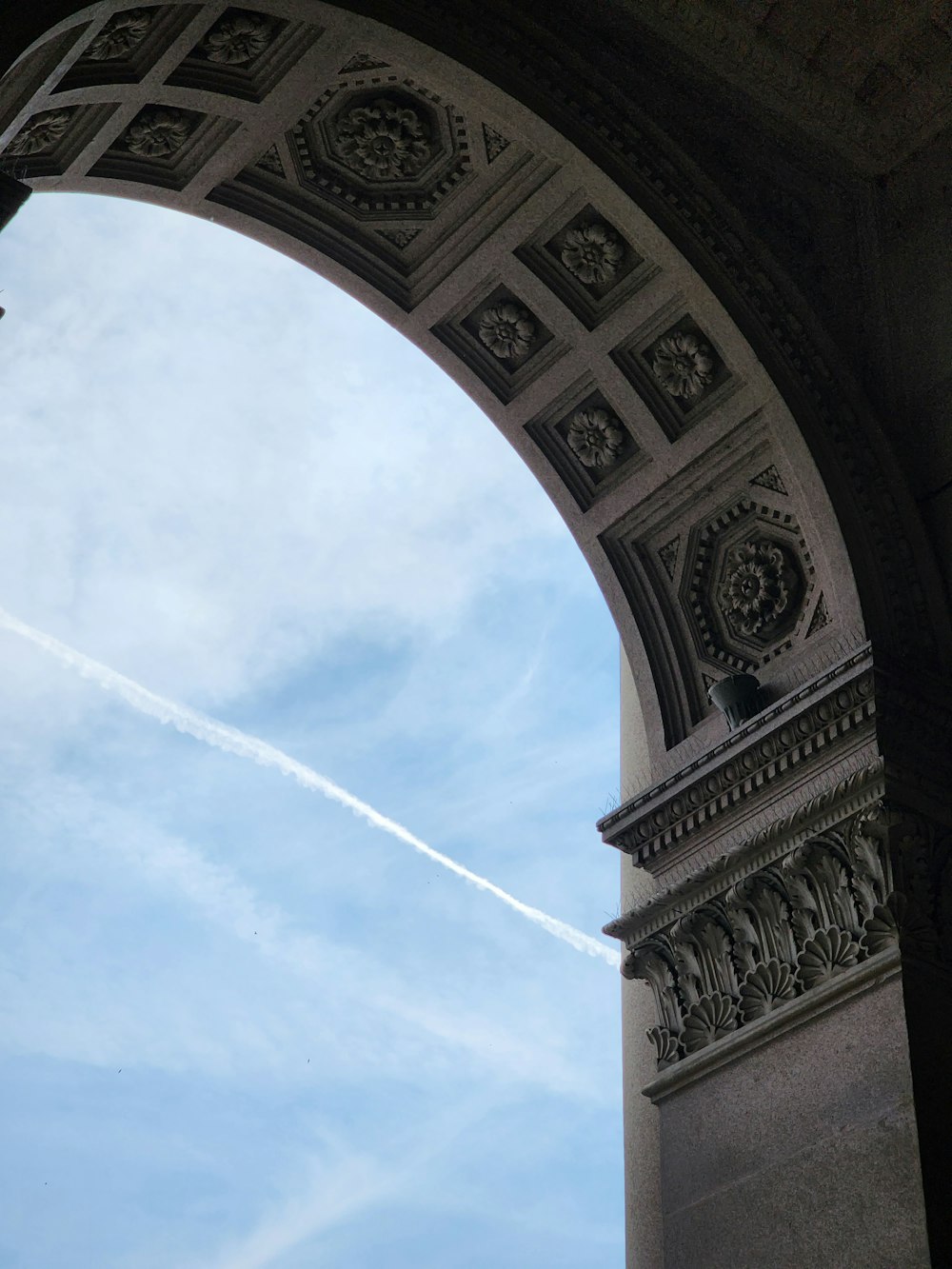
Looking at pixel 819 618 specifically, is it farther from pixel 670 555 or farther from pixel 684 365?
pixel 684 365

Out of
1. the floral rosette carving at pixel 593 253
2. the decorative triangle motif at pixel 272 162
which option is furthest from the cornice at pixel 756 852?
the decorative triangle motif at pixel 272 162

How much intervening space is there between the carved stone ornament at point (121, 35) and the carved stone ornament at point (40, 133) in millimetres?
381

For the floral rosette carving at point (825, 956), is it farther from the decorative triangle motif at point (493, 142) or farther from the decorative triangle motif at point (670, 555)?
the decorative triangle motif at point (493, 142)

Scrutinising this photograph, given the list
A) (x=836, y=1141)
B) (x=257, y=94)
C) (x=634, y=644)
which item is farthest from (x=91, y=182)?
(x=836, y=1141)

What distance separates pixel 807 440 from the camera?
9484mm

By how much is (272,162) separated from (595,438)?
8.86 ft

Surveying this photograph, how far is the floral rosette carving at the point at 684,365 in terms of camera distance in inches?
390

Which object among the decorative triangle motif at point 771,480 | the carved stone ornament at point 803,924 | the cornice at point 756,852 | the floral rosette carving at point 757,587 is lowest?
the carved stone ornament at point 803,924

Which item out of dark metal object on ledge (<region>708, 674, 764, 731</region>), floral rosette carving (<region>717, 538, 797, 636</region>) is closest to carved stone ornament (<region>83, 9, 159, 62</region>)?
floral rosette carving (<region>717, 538, 797, 636</region>)

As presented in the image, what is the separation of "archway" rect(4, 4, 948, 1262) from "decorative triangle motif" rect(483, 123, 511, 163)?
17mm

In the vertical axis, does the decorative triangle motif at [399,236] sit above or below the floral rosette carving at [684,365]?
above

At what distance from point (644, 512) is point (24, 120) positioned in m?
4.50

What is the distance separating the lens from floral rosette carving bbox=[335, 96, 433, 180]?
9867 mm

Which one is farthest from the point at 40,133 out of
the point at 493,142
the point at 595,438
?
the point at 595,438
